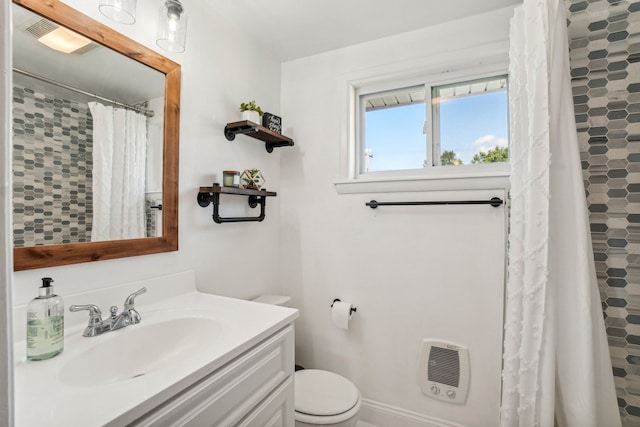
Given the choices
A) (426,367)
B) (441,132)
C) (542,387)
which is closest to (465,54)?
(441,132)

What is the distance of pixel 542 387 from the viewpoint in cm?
102

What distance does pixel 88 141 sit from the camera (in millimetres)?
966

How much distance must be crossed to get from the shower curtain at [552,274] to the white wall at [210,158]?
129 centimetres

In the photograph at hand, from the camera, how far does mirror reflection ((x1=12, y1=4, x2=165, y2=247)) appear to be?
0.84 m

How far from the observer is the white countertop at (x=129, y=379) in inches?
21.9

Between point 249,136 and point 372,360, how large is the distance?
4.80ft

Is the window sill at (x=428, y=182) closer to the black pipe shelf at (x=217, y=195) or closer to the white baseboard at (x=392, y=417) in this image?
the black pipe shelf at (x=217, y=195)

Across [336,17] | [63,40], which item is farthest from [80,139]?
[336,17]

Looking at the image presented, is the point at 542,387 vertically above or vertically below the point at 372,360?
above

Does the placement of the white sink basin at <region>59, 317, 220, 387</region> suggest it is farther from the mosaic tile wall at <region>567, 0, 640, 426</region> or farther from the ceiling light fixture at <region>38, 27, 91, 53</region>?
the mosaic tile wall at <region>567, 0, 640, 426</region>

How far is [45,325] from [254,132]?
1135 millimetres

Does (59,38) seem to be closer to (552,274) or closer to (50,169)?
(50,169)

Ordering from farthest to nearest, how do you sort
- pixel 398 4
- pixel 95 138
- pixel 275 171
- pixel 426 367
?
1. pixel 275 171
2. pixel 426 367
3. pixel 398 4
4. pixel 95 138

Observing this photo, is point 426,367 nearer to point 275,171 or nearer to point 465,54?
point 275,171
